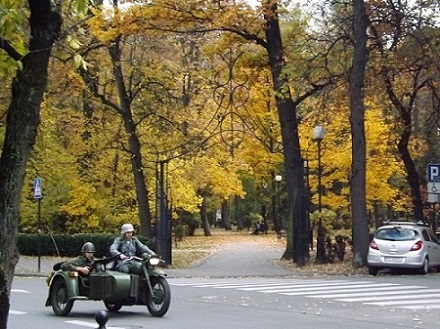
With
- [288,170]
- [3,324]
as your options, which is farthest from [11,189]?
[288,170]

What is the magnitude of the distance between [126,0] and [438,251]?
567 inches

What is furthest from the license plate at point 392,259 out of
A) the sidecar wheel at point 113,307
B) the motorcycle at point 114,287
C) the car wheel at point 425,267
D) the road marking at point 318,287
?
the motorcycle at point 114,287

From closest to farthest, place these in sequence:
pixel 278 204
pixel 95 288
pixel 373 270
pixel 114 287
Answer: pixel 114 287 → pixel 95 288 → pixel 373 270 → pixel 278 204

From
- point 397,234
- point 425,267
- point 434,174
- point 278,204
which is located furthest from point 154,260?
point 278,204

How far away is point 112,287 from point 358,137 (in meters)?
15.4

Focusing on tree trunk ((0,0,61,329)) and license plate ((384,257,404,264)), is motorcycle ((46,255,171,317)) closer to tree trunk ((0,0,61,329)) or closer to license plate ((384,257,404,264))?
tree trunk ((0,0,61,329))

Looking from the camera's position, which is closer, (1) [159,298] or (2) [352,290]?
(1) [159,298]

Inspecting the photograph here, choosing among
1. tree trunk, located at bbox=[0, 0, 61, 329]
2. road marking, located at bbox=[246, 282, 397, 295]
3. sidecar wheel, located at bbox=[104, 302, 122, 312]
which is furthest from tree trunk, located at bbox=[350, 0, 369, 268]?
tree trunk, located at bbox=[0, 0, 61, 329]


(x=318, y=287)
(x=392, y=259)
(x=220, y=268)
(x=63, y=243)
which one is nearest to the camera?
(x=318, y=287)

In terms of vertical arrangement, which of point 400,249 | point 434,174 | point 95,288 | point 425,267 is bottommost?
point 95,288

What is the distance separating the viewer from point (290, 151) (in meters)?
32.0

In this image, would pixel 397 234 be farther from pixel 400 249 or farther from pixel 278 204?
pixel 278 204

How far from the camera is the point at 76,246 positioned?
35.7 m

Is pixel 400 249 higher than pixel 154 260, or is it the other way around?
pixel 400 249
